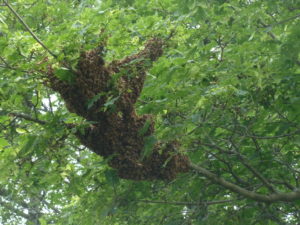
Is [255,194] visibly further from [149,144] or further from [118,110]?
[118,110]

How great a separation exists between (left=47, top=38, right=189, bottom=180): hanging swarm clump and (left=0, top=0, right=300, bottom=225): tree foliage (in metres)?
0.04

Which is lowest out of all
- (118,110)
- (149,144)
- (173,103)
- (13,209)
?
(149,144)

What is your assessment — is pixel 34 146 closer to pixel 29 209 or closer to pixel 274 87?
pixel 274 87

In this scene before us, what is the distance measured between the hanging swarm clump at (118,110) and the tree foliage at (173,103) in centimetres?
4

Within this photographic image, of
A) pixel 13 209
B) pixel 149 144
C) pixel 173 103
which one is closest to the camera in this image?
pixel 149 144

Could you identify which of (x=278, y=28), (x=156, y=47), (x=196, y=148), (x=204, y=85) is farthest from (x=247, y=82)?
(x=278, y=28)

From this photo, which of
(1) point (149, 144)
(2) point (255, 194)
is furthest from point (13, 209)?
(1) point (149, 144)

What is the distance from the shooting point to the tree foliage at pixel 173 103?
4.03m

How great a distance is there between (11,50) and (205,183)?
3.21 m

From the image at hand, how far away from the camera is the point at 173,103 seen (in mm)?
4473

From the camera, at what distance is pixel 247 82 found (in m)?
→ 4.17

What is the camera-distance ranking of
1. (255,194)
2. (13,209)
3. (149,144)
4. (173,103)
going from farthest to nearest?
(13,209) < (255,194) < (173,103) < (149,144)

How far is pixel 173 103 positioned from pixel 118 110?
0.58m

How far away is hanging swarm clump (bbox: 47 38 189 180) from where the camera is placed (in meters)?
4.04
